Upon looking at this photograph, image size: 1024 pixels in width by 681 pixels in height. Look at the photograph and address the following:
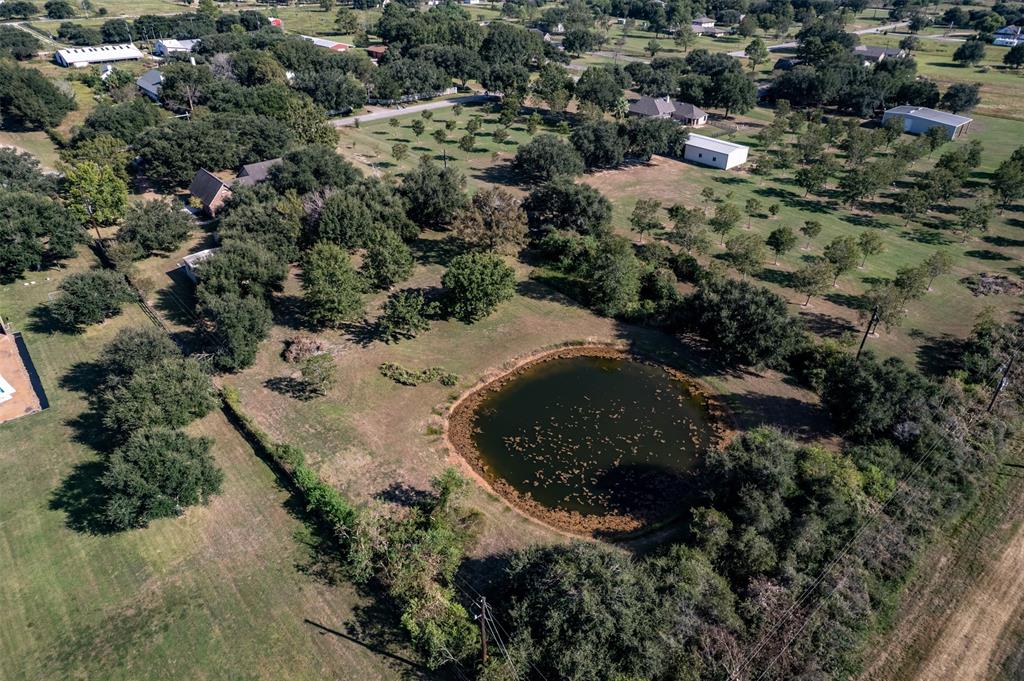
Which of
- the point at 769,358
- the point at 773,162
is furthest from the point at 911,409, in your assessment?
the point at 773,162

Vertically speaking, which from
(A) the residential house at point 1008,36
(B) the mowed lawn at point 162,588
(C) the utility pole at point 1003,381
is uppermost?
(A) the residential house at point 1008,36

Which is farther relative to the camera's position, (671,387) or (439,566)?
(671,387)

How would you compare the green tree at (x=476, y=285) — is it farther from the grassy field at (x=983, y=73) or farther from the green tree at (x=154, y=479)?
the grassy field at (x=983, y=73)

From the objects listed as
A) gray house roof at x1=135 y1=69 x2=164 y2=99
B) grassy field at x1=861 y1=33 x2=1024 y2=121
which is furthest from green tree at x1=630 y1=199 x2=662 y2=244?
gray house roof at x1=135 y1=69 x2=164 y2=99

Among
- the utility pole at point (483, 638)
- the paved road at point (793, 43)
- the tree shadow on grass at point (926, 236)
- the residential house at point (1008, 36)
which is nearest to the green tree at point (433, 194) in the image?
the utility pole at point (483, 638)

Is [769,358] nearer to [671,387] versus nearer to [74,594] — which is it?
[671,387]

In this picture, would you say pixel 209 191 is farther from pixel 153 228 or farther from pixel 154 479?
pixel 154 479

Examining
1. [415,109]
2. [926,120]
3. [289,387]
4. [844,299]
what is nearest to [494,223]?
[289,387]
